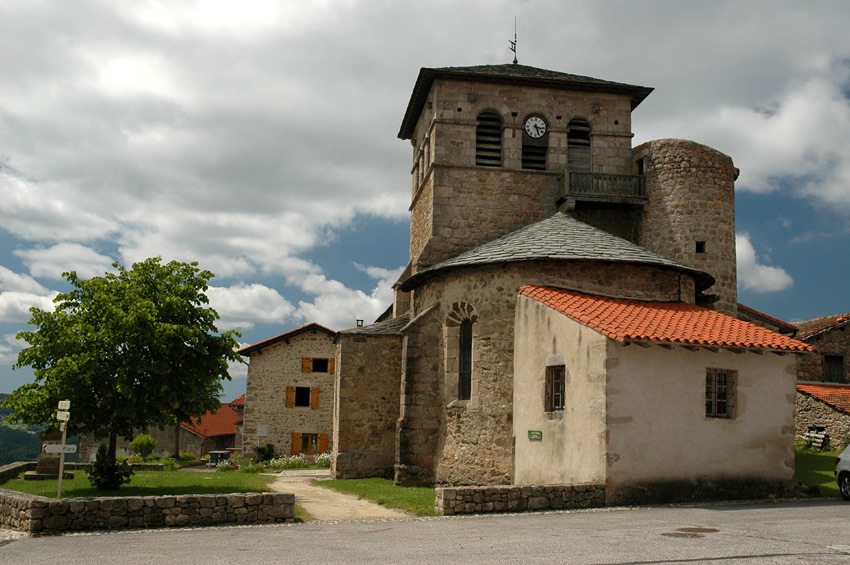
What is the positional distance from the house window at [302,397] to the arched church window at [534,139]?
14.9 m

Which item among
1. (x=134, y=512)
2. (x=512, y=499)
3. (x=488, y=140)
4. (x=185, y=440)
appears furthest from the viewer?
(x=185, y=440)

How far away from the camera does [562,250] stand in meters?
16.7

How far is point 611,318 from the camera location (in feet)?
45.7

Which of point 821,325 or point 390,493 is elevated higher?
point 821,325

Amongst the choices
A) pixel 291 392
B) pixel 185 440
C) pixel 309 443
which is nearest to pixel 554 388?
pixel 309 443

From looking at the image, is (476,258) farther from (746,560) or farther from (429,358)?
(746,560)

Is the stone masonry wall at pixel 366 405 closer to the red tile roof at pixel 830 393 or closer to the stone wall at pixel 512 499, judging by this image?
the stone wall at pixel 512 499

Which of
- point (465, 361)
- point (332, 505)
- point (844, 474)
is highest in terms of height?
point (465, 361)

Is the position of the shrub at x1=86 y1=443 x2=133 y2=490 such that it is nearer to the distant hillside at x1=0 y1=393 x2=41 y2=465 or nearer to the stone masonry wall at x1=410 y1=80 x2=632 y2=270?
the stone masonry wall at x1=410 y1=80 x2=632 y2=270

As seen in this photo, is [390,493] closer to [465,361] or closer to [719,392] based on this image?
[465,361]

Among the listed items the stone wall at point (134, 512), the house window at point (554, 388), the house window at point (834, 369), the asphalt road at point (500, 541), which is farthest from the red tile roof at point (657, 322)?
the house window at point (834, 369)

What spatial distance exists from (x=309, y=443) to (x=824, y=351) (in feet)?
69.5

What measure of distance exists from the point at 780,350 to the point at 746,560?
24.6ft

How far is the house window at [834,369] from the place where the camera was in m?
26.6
